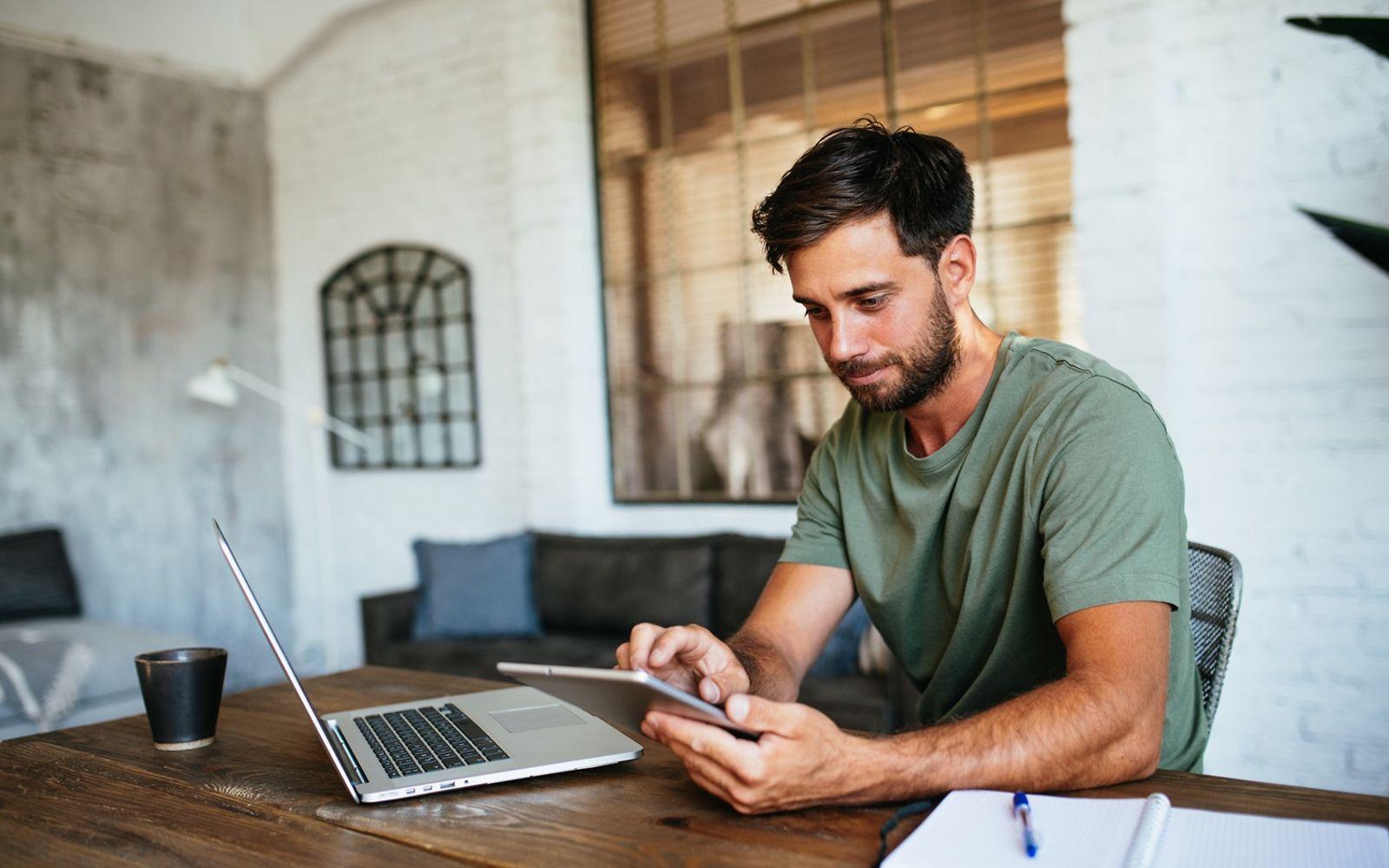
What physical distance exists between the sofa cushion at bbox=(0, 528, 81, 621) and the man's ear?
4318 millimetres

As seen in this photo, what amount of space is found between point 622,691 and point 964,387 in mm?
754

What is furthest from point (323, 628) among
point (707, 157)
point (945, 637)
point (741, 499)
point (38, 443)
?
point (945, 637)

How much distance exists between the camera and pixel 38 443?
188 inches

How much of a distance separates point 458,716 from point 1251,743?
2.38 m

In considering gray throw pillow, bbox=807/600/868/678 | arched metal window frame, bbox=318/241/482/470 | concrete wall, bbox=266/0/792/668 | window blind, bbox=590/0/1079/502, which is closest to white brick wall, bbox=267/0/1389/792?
window blind, bbox=590/0/1079/502

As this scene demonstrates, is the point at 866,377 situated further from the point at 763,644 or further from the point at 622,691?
the point at 622,691

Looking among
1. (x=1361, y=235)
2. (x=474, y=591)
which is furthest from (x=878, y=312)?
(x=474, y=591)

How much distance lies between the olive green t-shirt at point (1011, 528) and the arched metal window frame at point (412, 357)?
3363mm

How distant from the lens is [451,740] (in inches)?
52.4

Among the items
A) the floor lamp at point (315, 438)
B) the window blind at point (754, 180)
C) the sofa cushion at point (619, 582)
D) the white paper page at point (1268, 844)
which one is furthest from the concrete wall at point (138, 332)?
the white paper page at point (1268, 844)

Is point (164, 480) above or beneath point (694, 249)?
beneath

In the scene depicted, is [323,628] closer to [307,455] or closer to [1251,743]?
[307,455]

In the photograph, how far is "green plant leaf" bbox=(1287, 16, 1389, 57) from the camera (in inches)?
63.5

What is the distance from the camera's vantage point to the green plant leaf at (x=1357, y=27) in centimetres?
161
